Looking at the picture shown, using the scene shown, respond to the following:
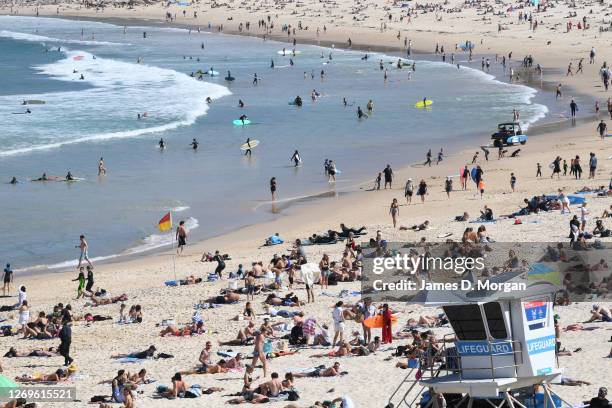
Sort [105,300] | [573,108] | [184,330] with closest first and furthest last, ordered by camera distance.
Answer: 1. [184,330]
2. [105,300]
3. [573,108]

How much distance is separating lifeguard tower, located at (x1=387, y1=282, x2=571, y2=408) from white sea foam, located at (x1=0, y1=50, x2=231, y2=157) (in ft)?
140

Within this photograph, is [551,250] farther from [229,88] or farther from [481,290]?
[229,88]

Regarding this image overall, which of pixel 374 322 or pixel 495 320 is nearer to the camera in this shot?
pixel 495 320

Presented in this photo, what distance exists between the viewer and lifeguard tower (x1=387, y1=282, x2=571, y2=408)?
13.4 m

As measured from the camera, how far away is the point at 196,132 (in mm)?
58531

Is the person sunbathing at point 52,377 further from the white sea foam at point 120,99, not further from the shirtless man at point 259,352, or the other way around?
→ the white sea foam at point 120,99

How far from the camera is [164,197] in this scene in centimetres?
4300

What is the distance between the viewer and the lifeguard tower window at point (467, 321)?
532 inches

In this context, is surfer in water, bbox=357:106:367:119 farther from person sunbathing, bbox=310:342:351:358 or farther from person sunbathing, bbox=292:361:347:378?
person sunbathing, bbox=292:361:347:378

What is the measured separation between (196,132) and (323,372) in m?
38.3

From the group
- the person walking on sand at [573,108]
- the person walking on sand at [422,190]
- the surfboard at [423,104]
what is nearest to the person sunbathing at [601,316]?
the person walking on sand at [422,190]

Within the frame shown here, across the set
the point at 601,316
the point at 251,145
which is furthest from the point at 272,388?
the point at 251,145

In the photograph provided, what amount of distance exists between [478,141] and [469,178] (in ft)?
32.5

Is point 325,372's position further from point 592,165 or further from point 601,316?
point 592,165
